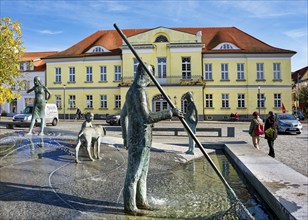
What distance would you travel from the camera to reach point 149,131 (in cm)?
402

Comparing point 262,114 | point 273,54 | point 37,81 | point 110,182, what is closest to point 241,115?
point 262,114

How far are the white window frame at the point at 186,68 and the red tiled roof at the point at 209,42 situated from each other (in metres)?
2.71

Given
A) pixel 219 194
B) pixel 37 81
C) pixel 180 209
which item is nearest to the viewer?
pixel 180 209

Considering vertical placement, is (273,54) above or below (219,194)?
above

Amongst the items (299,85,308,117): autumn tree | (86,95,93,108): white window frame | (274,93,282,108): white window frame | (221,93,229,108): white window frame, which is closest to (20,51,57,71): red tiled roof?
(86,95,93,108): white window frame

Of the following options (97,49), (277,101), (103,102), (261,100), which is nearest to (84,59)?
(97,49)

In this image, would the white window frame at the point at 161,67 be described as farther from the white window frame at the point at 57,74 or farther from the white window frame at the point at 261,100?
the white window frame at the point at 57,74

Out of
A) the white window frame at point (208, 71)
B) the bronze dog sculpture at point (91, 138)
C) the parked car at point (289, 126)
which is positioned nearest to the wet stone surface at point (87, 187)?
the bronze dog sculpture at point (91, 138)

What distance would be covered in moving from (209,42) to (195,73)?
655cm

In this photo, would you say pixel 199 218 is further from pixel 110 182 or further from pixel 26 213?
pixel 26 213

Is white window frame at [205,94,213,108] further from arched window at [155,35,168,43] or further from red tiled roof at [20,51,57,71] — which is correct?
red tiled roof at [20,51,57,71]

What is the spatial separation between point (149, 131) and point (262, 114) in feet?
122

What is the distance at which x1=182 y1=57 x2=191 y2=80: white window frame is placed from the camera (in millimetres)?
38562

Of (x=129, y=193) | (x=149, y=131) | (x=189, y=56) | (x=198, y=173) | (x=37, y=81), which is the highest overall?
(x=189, y=56)
